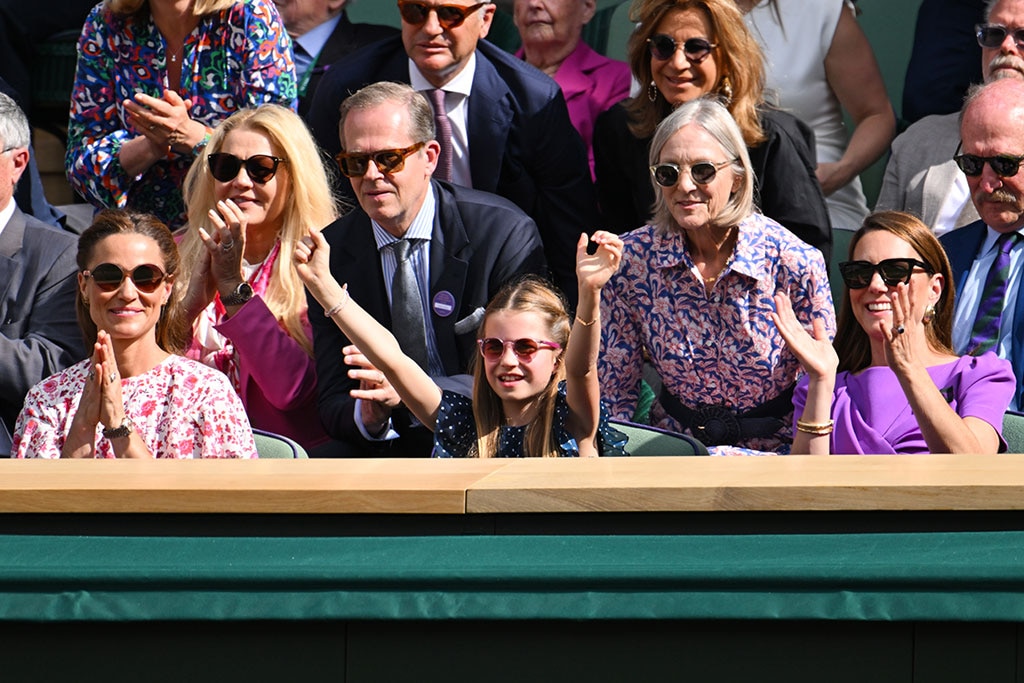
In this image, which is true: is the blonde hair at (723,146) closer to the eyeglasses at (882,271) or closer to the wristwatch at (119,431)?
the eyeglasses at (882,271)

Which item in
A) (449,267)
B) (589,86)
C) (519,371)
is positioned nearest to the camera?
(519,371)

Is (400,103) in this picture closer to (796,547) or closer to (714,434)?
(714,434)

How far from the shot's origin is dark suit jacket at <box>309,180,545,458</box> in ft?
12.9

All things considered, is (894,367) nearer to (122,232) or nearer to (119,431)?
(119,431)

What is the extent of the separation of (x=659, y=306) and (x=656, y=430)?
1.72ft

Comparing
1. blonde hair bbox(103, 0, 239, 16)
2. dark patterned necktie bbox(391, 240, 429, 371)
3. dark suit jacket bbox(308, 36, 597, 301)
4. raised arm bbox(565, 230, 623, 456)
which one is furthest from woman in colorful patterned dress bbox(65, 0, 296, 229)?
raised arm bbox(565, 230, 623, 456)

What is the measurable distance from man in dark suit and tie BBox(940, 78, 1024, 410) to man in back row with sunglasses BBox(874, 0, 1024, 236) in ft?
1.24

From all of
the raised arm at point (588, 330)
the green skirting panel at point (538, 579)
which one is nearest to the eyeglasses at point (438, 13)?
the raised arm at point (588, 330)

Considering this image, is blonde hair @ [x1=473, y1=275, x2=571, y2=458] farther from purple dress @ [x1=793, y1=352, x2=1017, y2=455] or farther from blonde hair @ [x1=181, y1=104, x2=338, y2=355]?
blonde hair @ [x1=181, y1=104, x2=338, y2=355]

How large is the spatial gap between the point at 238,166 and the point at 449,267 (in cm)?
65

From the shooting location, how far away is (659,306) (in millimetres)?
3924

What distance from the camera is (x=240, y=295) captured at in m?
3.97

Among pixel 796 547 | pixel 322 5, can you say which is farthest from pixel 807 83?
pixel 796 547

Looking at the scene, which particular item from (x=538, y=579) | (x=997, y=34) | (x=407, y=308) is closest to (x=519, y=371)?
(x=407, y=308)
